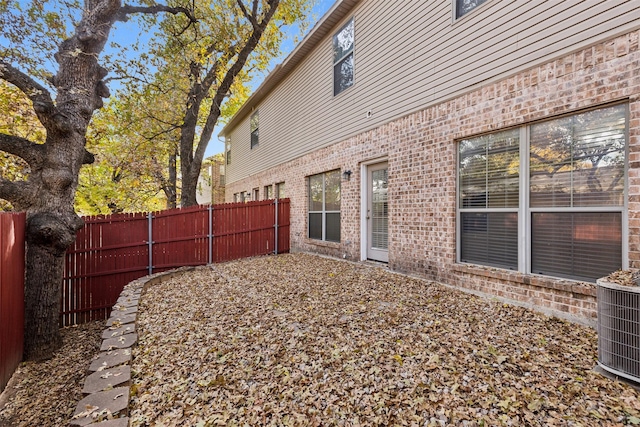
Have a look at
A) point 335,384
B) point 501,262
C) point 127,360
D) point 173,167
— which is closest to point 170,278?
point 127,360

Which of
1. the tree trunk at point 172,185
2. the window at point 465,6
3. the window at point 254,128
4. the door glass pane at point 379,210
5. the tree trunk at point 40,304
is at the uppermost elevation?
the window at point 254,128

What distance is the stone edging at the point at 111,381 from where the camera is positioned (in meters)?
2.00

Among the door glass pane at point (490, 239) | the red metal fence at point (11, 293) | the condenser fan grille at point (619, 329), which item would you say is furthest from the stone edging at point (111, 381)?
the door glass pane at point (490, 239)

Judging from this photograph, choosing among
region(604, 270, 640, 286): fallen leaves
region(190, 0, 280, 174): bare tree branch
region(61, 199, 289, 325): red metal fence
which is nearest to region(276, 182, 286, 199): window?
region(61, 199, 289, 325): red metal fence

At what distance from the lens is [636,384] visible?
2.25m

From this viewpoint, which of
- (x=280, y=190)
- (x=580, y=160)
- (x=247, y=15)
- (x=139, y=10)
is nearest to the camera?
(x=580, y=160)

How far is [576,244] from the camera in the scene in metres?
3.51

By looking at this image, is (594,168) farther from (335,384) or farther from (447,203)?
(335,384)

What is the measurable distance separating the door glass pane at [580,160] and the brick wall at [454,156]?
16 centimetres

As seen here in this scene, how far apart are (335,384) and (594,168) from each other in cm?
350

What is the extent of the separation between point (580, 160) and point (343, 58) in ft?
18.7

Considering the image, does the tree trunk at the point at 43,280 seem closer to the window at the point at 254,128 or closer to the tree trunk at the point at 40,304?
the tree trunk at the point at 40,304

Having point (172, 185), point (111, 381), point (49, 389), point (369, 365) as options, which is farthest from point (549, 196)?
point (172, 185)

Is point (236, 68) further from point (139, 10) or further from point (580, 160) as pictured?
point (580, 160)
